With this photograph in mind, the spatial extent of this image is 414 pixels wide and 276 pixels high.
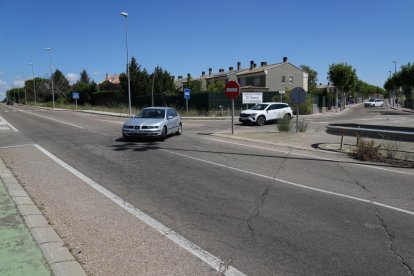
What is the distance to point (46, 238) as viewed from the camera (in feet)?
16.0

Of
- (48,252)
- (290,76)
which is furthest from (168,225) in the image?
(290,76)

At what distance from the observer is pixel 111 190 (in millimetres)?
7789

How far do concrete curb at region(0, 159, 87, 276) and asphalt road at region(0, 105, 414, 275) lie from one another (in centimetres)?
148

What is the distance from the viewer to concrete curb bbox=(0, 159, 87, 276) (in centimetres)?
407

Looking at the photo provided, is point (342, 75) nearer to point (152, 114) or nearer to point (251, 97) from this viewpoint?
point (251, 97)

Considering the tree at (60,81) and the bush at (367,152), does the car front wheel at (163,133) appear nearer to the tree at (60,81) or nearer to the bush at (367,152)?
the bush at (367,152)

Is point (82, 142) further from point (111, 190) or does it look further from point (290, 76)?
point (290, 76)

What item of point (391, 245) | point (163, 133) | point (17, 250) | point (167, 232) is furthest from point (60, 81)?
point (391, 245)

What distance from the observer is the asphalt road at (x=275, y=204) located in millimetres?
4621

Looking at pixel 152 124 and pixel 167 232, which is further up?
pixel 152 124

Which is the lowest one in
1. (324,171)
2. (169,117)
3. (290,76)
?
(324,171)

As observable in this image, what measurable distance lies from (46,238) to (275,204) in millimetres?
3610

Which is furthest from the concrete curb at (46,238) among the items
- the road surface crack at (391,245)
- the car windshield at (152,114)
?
the car windshield at (152,114)

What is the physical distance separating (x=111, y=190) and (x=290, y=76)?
210 ft
